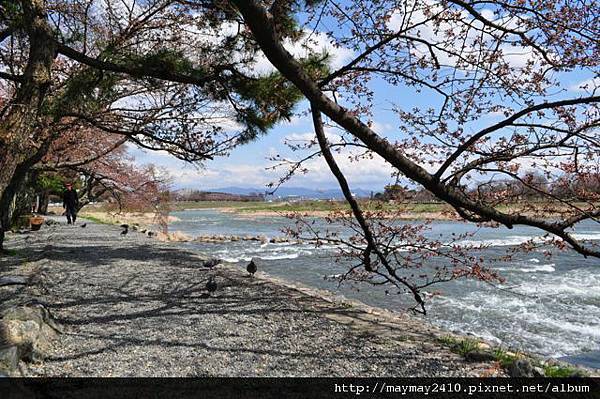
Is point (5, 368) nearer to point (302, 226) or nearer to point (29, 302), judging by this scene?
point (29, 302)

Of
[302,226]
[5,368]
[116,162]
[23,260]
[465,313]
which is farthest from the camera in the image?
[116,162]

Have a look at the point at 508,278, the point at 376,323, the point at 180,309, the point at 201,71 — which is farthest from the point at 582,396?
the point at 508,278

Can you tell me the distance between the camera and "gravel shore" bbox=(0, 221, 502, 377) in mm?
3084

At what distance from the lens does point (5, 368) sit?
109 inches

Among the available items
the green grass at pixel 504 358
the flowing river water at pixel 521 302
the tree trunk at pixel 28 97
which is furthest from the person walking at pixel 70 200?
the green grass at pixel 504 358

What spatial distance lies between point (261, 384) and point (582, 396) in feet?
6.53

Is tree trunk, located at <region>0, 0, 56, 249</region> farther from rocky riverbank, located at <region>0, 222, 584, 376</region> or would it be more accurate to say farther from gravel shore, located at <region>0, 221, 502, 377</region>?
gravel shore, located at <region>0, 221, 502, 377</region>

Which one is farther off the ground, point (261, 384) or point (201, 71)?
point (201, 71)

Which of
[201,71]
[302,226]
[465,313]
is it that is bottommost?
[465,313]

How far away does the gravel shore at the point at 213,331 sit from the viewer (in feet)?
10.1

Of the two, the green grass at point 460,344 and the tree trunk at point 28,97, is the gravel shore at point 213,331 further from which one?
the tree trunk at point 28,97

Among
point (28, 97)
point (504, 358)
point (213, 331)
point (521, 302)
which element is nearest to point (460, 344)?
point (504, 358)

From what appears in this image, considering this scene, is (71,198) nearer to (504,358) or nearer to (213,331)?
(213,331)

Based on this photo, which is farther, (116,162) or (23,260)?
(116,162)
